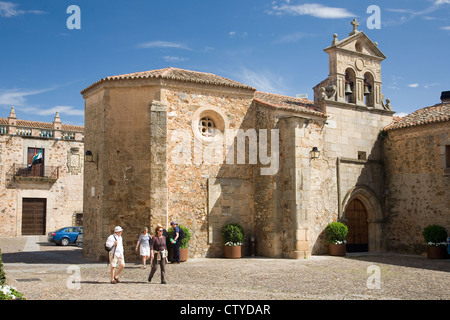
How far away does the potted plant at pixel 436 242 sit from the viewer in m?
17.6

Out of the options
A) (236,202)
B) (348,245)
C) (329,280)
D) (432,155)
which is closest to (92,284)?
(329,280)

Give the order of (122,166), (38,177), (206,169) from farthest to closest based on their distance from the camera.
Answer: (38,177)
(206,169)
(122,166)

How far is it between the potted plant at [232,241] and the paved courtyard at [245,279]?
2.07 ft

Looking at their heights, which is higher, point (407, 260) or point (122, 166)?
point (122, 166)

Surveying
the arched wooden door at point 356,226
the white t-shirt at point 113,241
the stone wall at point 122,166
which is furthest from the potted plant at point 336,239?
the white t-shirt at point 113,241

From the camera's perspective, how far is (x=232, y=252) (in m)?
16.8

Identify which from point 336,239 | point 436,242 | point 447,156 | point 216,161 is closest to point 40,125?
point 216,161

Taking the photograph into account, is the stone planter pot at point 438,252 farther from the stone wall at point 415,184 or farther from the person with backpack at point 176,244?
the person with backpack at point 176,244

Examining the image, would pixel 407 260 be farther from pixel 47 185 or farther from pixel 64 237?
pixel 47 185

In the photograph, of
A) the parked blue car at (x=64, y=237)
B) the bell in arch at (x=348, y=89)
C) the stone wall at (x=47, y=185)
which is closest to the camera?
the bell in arch at (x=348, y=89)

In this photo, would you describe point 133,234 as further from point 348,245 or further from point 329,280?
point 348,245

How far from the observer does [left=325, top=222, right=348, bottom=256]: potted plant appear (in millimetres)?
18016

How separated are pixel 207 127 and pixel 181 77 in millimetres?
2082

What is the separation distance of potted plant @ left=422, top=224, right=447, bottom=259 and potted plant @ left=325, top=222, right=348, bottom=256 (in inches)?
124
